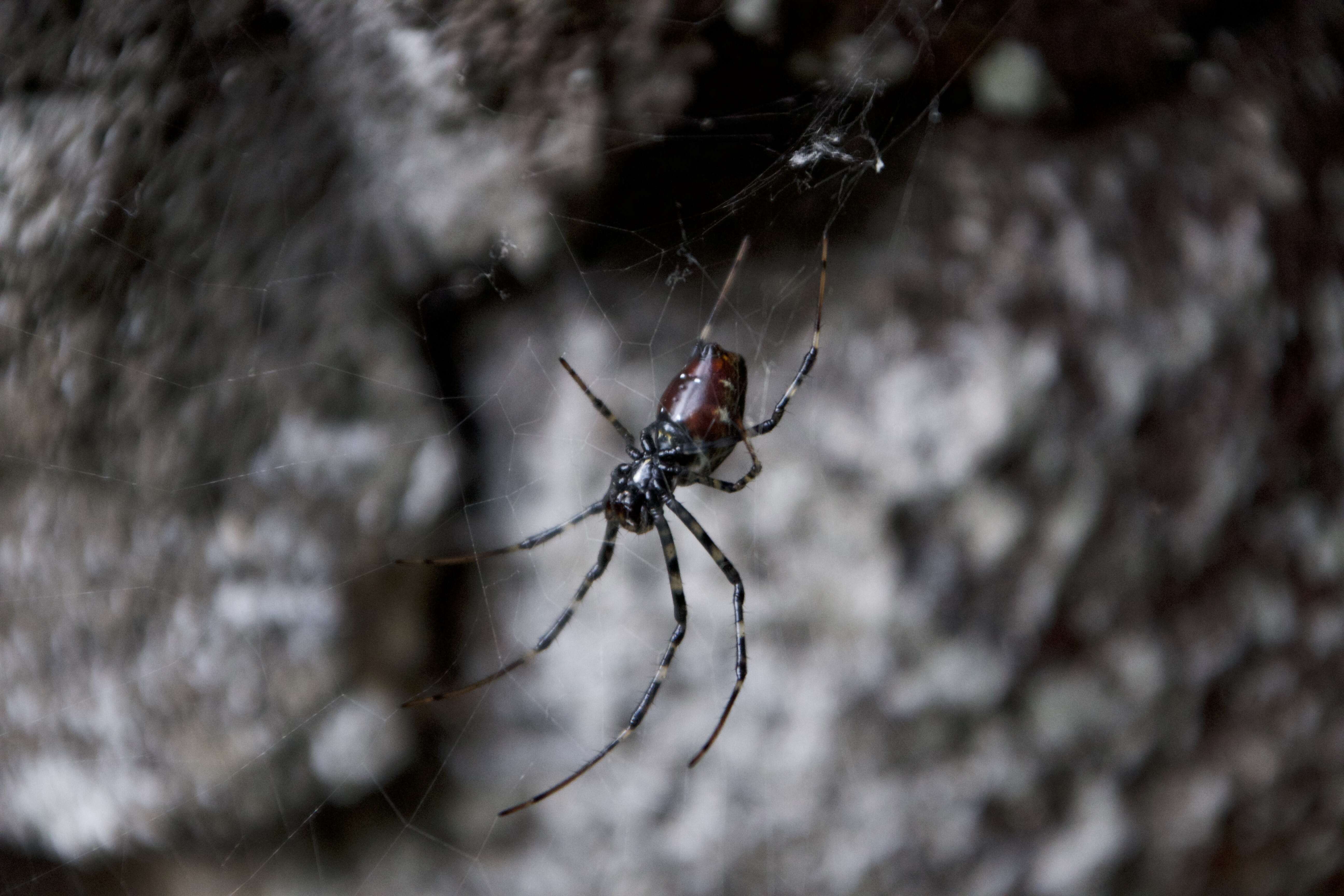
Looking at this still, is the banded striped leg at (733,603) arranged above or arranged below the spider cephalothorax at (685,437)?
below

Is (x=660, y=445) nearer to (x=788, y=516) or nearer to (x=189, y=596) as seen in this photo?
(x=788, y=516)

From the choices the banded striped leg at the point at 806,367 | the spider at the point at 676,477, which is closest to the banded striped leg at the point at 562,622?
the spider at the point at 676,477

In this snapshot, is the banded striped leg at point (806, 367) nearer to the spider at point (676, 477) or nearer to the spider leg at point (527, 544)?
the spider at point (676, 477)

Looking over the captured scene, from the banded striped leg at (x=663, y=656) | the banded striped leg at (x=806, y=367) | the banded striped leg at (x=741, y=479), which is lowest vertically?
the banded striped leg at (x=663, y=656)

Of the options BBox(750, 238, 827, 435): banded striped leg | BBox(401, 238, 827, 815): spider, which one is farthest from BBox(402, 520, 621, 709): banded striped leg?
BBox(750, 238, 827, 435): banded striped leg

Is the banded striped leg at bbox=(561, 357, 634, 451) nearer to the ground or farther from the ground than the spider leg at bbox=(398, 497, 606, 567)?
farther from the ground

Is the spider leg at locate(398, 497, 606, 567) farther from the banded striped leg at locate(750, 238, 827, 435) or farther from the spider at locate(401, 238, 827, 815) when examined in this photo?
the banded striped leg at locate(750, 238, 827, 435)

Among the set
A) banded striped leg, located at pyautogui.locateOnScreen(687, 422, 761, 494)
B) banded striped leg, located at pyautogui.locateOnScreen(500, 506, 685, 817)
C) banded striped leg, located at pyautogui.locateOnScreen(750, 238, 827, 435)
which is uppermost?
banded striped leg, located at pyautogui.locateOnScreen(750, 238, 827, 435)
